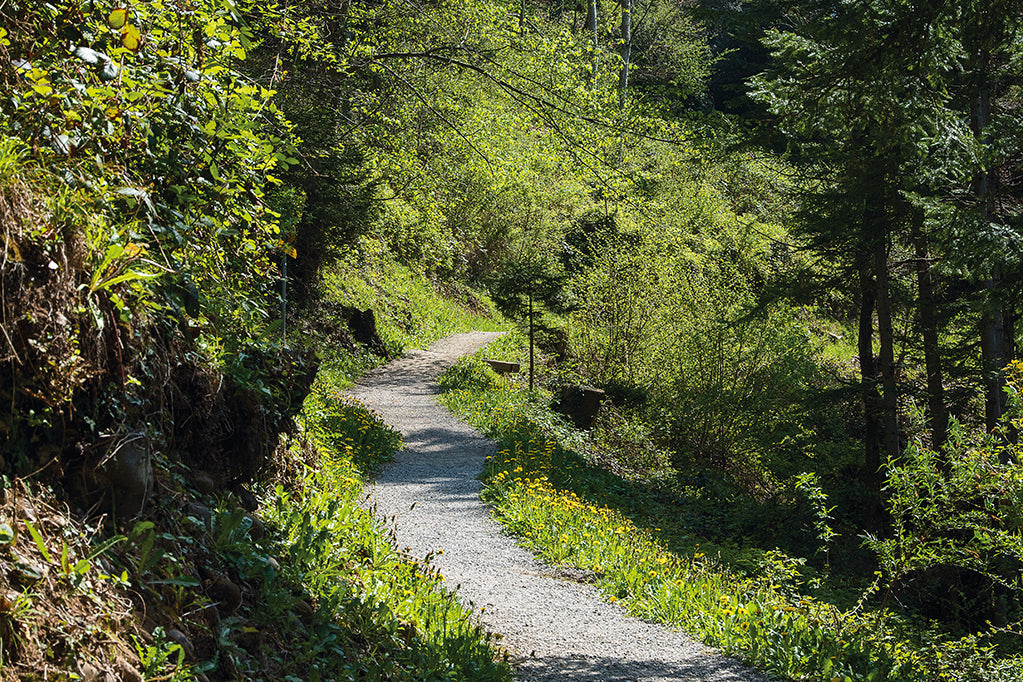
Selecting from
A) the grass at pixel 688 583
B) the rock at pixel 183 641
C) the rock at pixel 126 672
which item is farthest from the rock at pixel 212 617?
the grass at pixel 688 583

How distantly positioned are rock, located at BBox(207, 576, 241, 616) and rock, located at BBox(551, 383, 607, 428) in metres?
12.7

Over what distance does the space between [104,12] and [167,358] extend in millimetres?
1705

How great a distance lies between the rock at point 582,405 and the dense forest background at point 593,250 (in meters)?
0.71

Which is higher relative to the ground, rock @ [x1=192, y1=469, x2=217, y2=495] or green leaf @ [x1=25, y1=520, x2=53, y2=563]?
green leaf @ [x1=25, y1=520, x2=53, y2=563]

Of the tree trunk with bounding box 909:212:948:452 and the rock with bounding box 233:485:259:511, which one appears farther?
the tree trunk with bounding box 909:212:948:452

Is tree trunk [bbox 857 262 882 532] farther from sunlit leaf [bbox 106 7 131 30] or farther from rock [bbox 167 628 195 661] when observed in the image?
sunlit leaf [bbox 106 7 131 30]

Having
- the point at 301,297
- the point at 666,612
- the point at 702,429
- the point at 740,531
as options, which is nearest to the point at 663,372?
the point at 702,429

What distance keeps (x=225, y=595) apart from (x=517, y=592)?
3.34 metres

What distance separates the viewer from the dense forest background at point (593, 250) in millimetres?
3338

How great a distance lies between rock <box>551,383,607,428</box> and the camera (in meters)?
16.1

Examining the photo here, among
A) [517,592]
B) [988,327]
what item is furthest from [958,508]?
[988,327]

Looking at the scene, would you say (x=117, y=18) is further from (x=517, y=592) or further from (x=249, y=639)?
(x=517, y=592)

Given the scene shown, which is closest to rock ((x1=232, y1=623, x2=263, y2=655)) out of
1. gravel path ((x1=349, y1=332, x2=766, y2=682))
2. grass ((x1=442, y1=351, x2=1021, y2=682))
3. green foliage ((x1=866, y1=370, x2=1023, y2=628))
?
gravel path ((x1=349, y1=332, x2=766, y2=682))

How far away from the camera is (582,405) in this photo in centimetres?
1619
